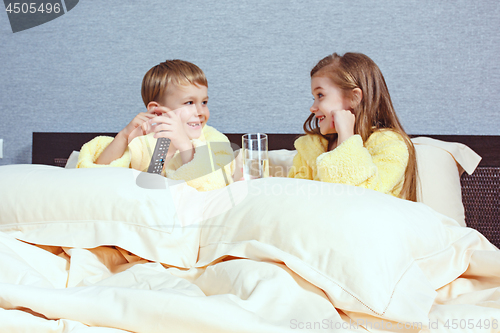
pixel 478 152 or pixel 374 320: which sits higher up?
pixel 478 152

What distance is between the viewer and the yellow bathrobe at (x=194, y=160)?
1179mm

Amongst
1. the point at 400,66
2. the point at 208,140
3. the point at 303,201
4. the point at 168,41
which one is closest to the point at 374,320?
the point at 303,201

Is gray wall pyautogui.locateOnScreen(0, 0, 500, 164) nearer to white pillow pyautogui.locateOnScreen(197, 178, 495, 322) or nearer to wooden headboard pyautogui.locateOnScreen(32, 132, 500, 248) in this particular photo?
wooden headboard pyautogui.locateOnScreen(32, 132, 500, 248)

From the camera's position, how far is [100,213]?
80 cm

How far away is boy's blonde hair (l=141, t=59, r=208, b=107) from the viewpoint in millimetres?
1346

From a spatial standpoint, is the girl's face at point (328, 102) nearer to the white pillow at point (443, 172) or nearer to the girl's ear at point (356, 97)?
the girl's ear at point (356, 97)

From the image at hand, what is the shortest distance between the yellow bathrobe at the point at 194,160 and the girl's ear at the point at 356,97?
0.47 meters

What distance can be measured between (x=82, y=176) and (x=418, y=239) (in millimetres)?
737

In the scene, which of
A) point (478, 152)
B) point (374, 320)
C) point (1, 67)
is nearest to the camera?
point (374, 320)

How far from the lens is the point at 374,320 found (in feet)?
1.83

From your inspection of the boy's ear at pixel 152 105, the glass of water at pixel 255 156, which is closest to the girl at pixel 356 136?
the glass of water at pixel 255 156

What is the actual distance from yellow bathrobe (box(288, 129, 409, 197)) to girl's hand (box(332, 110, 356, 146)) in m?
0.05

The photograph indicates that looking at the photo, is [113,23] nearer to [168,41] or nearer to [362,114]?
[168,41]

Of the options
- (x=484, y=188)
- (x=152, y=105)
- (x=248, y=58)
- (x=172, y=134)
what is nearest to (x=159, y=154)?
(x=172, y=134)
